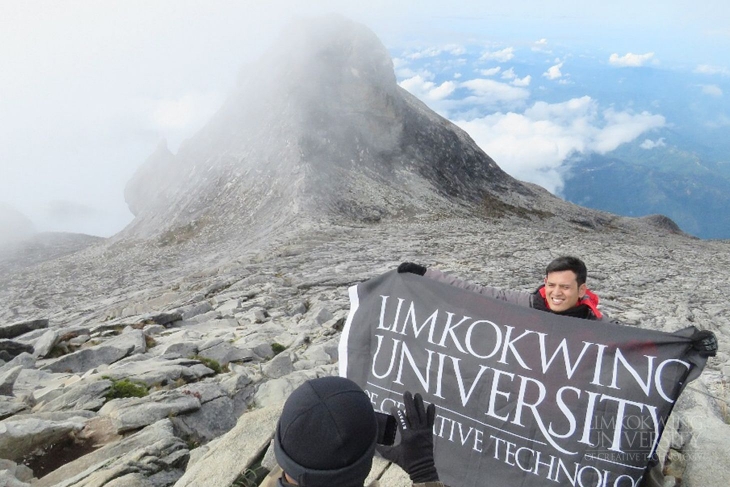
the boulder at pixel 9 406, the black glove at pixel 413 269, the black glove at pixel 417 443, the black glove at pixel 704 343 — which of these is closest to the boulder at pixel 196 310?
the boulder at pixel 9 406

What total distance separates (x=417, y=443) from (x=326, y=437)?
1393 millimetres

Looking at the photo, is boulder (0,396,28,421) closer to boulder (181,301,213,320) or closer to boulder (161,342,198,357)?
boulder (161,342,198,357)

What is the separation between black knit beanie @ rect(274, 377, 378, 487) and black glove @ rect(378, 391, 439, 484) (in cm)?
97

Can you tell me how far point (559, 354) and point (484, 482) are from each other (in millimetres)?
2007

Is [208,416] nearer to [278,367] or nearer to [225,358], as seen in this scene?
[278,367]

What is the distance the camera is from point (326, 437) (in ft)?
10.3

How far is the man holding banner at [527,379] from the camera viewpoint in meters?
6.04

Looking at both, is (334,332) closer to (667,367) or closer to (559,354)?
(559,354)

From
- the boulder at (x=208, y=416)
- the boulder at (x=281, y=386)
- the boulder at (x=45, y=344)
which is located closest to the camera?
the boulder at (x=208, y=416)

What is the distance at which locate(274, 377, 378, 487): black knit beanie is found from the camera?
3.13 meters

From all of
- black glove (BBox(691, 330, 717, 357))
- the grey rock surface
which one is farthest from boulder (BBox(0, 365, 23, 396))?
black glove (BBox(691, 330, 717, 357))

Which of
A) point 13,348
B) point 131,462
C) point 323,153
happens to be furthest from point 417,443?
point 323,153

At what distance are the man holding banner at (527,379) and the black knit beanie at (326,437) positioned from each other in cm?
383

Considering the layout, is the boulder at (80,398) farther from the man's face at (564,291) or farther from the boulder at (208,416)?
the man's face at (564,291)
